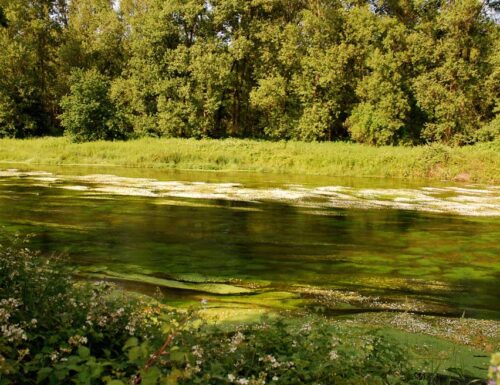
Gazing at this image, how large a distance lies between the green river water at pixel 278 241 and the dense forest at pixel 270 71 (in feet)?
53.4

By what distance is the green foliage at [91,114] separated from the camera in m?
35.5

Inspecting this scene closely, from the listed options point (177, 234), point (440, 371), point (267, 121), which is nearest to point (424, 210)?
point (177, 234)

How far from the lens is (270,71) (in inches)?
1674

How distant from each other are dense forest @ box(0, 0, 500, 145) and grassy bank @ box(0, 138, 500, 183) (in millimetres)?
3486

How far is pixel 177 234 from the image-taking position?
11727 millimetres

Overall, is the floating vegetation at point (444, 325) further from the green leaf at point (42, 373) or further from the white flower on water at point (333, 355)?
the green leaf at point (42, 373)

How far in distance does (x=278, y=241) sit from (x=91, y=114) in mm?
27772

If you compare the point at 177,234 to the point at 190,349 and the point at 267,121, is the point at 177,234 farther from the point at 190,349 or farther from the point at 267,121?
the point at 267,121

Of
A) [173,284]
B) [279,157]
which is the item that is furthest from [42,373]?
[279,157]

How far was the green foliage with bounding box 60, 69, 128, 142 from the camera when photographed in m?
35.5

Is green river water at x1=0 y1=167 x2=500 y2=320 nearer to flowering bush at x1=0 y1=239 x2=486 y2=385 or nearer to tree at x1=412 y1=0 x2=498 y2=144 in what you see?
flowering bush at x1=0 y1=239 x2=486 y2=385

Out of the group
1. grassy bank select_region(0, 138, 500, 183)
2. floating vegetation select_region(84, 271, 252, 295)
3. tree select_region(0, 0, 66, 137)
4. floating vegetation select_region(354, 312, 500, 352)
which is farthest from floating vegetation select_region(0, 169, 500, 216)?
tree select_region(0, 0, 66, 137)

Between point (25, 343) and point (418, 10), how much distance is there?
40716 mm

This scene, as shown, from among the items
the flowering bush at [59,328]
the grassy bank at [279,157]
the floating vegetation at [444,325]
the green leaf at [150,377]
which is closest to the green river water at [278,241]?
the floating vegetation at [444,325]
